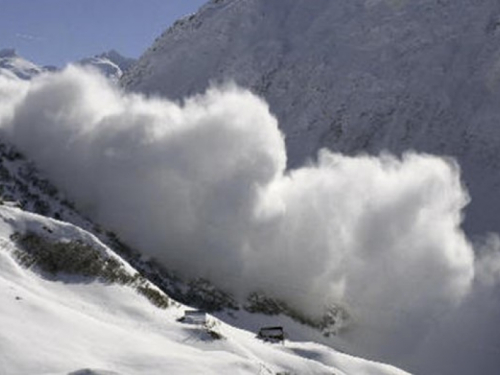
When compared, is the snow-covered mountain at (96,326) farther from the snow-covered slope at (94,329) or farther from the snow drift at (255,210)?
the snow drift at (255,210)

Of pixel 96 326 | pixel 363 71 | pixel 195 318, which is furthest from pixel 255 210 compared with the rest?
pixel 363 71

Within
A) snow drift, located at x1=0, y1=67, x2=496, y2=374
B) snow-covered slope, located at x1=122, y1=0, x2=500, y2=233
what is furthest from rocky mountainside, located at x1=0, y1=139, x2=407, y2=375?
snow-covered slope, located at x1=122, y1=0, x2=500, y2=233

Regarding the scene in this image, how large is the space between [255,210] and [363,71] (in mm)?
31294

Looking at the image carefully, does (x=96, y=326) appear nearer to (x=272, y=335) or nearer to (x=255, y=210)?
(x=272, y=335)

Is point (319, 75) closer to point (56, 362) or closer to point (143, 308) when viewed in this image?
point (143, 308)

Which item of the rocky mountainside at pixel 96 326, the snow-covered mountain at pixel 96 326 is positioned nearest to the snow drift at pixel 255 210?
the snow-covered mountain at pixel 96 326

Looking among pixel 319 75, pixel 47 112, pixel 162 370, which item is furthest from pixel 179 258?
pixel 319 75

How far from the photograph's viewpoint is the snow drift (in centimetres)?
A: 4791

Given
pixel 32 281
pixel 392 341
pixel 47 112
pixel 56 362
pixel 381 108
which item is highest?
pixel 381 108

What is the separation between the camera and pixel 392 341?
45.8 meters

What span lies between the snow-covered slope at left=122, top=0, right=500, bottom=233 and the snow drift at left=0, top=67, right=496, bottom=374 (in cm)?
890

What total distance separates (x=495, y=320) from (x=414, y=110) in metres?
28.1

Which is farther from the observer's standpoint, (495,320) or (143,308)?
(495,320)

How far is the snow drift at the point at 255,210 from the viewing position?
47906 mm
